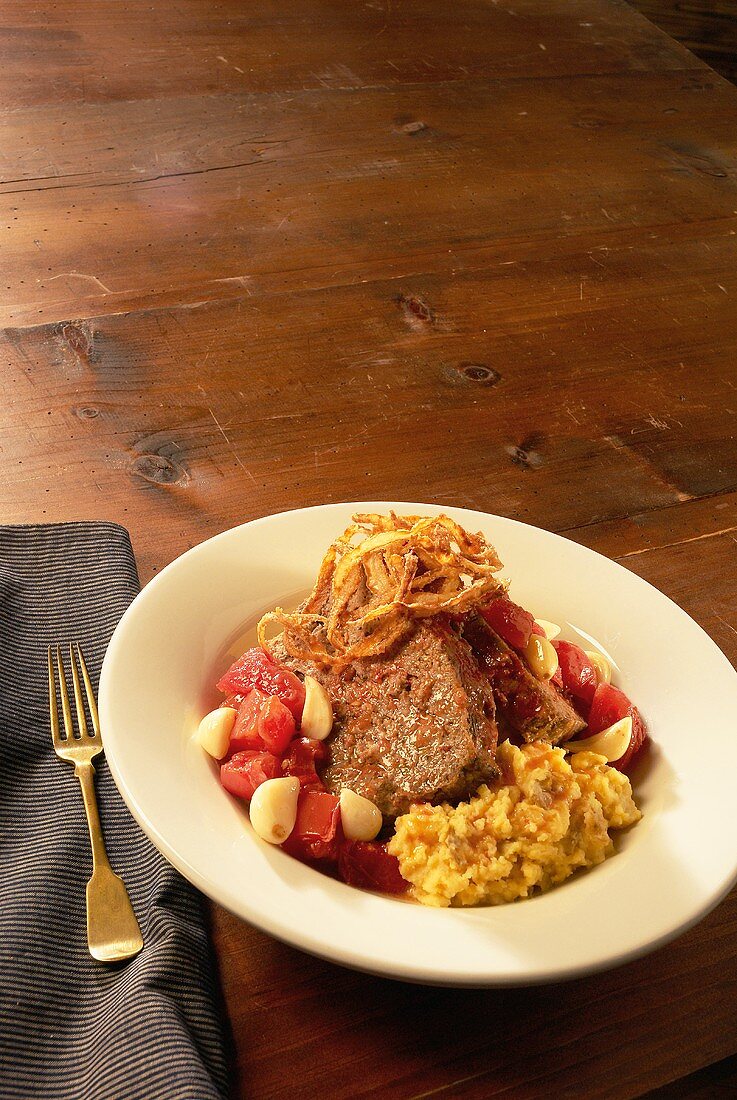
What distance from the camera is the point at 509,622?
1.47 metres

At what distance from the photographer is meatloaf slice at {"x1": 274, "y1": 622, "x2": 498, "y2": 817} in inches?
50.9

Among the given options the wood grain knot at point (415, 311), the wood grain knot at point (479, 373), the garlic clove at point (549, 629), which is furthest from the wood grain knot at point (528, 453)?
the garlic clove at point (549, 629)

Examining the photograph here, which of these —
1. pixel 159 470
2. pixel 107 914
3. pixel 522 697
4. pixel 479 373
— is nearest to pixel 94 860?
pixel 107 914

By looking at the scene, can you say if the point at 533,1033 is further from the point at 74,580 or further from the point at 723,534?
the point at 723,534

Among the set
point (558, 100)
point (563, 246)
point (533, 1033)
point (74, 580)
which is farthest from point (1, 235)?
point (533, 1033)

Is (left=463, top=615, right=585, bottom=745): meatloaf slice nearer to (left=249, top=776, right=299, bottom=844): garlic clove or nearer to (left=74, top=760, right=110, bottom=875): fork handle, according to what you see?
(left=249, top=776, right=299, bottom=844): garlic clove

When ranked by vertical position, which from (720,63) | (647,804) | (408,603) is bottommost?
(720,63)

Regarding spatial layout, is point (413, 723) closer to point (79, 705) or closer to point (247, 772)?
point (247, 772)

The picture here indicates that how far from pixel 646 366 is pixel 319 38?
179cm

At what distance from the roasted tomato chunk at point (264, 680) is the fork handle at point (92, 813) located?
20 cm

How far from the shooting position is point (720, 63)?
5.99 meters

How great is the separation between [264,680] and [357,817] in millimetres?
234

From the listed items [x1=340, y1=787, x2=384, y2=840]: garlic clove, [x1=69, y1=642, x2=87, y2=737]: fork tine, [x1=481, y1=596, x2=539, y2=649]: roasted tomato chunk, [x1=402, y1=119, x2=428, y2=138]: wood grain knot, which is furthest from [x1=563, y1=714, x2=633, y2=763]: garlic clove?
[x1=402, y1=119, x2=428, y2=138]: wood grain knot

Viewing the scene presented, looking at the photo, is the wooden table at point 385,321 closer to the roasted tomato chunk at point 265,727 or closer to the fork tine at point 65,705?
the roasted tomato chunk at point 265,727
